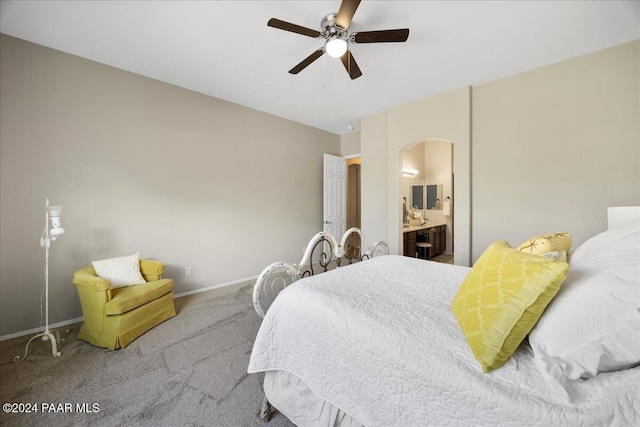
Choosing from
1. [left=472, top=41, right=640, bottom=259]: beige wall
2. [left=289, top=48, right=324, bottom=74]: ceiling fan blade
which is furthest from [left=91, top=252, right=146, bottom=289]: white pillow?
[left=472, top=41, right=640, bottom=259]: beige wall

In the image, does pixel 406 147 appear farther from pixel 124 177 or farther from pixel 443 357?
pixel 124 177

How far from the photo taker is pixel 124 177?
2.94m

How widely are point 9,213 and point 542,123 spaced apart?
565cm

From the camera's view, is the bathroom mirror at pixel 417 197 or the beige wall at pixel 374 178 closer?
the beige wall at pixel 374 178

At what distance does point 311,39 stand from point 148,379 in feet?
10.4

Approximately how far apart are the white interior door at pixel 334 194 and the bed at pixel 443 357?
342 centimetres

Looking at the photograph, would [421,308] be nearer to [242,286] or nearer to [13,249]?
[242,286]

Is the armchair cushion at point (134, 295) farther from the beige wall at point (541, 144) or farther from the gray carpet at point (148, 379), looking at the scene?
the beige wall at point (541, 144)

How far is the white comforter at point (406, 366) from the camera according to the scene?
0.73 m

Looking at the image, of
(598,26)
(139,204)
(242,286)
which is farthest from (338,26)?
(242,286)

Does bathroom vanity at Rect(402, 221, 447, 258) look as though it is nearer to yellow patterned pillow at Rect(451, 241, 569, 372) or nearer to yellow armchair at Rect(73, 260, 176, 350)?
yellow patterned pillow at Rect(451, 241, 569, 372)

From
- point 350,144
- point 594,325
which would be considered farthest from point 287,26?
point 350,144

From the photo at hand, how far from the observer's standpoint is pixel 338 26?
1.99 meters

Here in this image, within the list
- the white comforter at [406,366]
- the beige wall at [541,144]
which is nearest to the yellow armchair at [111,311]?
the white comforter at [406,366]
